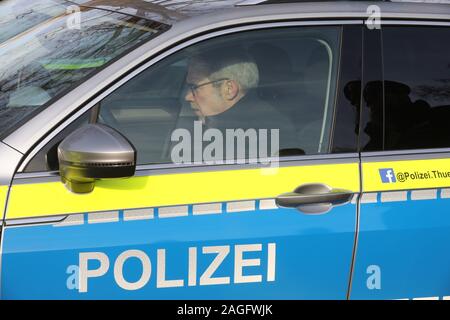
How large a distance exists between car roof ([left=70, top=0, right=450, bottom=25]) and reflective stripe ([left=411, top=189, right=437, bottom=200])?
2.22 feet

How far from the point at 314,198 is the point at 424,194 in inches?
16.4

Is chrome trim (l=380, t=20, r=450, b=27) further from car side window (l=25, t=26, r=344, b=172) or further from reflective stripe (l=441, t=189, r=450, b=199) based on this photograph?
reflective stripe (l=441, t=189, r=450, b=199)

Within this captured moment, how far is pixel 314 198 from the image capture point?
3.23 meters

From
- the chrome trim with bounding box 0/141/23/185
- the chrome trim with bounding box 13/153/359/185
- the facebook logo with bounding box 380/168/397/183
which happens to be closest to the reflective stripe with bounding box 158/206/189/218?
the chrome trim with bounding box 13/153/359/185

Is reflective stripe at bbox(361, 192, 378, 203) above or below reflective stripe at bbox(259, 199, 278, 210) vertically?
above

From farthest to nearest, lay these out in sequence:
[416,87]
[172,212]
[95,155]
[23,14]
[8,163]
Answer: [23,14] < [416,87] < [172,212] < [8,163] < [95,155]

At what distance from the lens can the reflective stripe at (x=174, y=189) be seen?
3.00 m

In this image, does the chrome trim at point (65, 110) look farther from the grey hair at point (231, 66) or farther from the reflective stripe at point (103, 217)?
the reflective stripe at point (103, 217)

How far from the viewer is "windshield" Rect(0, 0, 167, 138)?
3.17m

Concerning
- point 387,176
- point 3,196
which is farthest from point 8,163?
point 387,176

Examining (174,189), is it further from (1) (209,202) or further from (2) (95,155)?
(2) (95,155)
